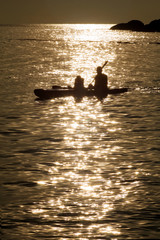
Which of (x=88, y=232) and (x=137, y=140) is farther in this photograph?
(x=137, y=140)

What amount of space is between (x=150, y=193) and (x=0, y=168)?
4188 mm

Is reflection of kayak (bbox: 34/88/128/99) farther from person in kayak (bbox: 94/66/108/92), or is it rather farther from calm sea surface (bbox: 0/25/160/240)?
calm sea surface (bbox: 0/25/160/240)

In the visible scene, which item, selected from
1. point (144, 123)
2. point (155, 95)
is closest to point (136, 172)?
point (144, 123)

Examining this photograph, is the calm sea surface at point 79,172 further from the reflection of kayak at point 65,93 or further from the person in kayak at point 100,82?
the person in kayak at point 100,82

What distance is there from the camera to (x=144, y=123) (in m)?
23.0

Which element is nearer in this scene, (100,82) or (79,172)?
(79,172)

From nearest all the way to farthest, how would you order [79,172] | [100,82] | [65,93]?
[79,172] → [100,82] → [65,93]

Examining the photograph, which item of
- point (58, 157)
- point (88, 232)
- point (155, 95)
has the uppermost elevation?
point (155, 95)

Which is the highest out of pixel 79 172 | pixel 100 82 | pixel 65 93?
pixel 100 82

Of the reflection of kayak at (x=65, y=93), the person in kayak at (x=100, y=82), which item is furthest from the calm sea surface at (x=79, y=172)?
the person in kayak at (x=100, y=82)

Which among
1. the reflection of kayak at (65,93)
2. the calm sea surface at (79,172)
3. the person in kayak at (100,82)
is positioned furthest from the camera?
the reflection of kayak at (65,93)

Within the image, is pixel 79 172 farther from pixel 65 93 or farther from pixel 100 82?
pixel 65 93

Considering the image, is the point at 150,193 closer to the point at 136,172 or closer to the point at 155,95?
the point at 136,172

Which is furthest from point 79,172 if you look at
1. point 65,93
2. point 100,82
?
point 65,93
